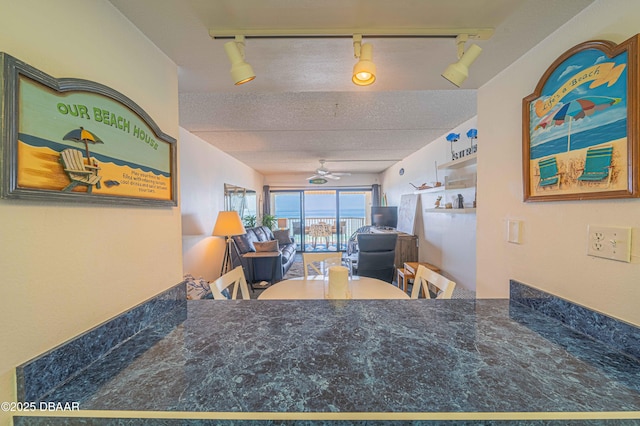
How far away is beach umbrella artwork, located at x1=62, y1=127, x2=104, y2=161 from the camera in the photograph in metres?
0.67

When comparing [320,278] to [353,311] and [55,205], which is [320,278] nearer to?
[353,311]

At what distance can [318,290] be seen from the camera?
1699 mm

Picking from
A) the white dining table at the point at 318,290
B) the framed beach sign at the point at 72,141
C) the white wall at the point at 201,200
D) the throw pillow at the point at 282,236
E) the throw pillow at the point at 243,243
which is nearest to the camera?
the framed beach sign at the point at 72,141

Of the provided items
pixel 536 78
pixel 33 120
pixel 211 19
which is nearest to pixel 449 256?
pixel 536 78

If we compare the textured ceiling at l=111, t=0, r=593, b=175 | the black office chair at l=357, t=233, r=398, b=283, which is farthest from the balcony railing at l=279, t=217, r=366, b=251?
the textured ceiling at l=111, t=0, r=593, b=175

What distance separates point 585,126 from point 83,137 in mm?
1668

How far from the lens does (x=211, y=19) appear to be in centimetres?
91

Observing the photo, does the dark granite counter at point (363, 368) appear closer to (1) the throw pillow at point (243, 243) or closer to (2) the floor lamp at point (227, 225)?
(2) the floor lamp at point (227, 225)

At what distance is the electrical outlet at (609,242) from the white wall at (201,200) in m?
3.30

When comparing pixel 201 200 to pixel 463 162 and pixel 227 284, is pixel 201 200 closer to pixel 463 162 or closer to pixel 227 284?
pixel 227 284

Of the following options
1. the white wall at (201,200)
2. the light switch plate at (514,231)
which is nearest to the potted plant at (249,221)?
the white wall at (201,200)

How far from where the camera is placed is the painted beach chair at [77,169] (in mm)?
651

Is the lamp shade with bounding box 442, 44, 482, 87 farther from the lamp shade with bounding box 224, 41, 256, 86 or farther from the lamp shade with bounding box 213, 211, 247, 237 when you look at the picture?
the lamp shade with bounding box 213, 211, 247, 237

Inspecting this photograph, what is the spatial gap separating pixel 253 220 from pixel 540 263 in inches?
196
